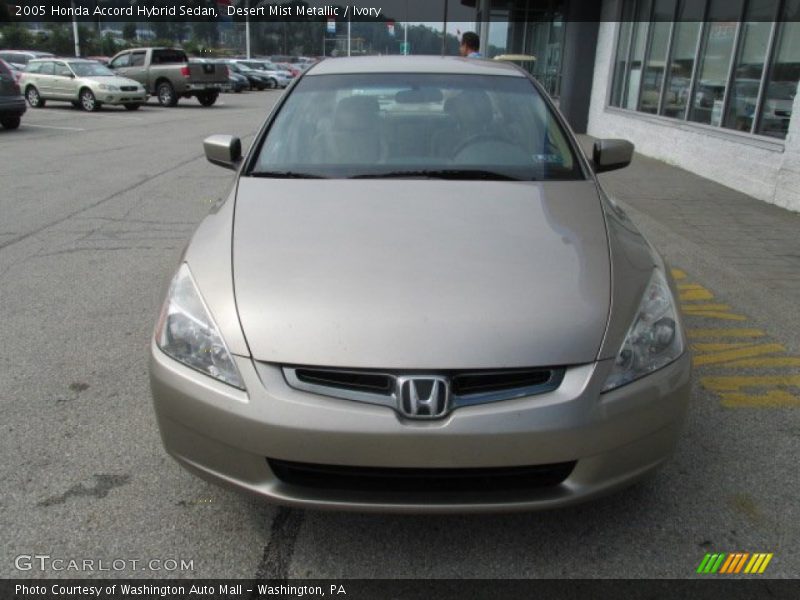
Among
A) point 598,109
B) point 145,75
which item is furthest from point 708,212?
point 145,75

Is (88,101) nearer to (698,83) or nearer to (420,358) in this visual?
(698,83)

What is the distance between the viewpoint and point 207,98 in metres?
24.4

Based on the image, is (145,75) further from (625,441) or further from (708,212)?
(625,441)

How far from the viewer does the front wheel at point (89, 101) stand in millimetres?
20212

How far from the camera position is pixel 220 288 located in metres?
2.30

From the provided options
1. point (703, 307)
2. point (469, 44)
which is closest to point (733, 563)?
point (703, 307)

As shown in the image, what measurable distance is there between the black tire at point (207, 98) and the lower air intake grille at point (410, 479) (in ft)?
78.9

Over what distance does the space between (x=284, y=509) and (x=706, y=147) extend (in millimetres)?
9622

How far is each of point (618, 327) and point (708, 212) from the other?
654 centimetres

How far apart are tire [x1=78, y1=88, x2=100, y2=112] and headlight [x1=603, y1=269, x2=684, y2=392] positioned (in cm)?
2121

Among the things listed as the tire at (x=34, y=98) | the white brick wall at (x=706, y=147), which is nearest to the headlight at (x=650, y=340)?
the white brick wall at (x=706, y=147)

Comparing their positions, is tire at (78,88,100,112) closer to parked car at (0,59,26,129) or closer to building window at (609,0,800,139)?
parked car at (0,59,26,129)

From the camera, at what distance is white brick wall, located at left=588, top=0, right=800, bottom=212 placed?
26.6 feet

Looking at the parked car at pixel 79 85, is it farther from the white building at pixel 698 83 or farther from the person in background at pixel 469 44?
the person in background at pixel 469 44
